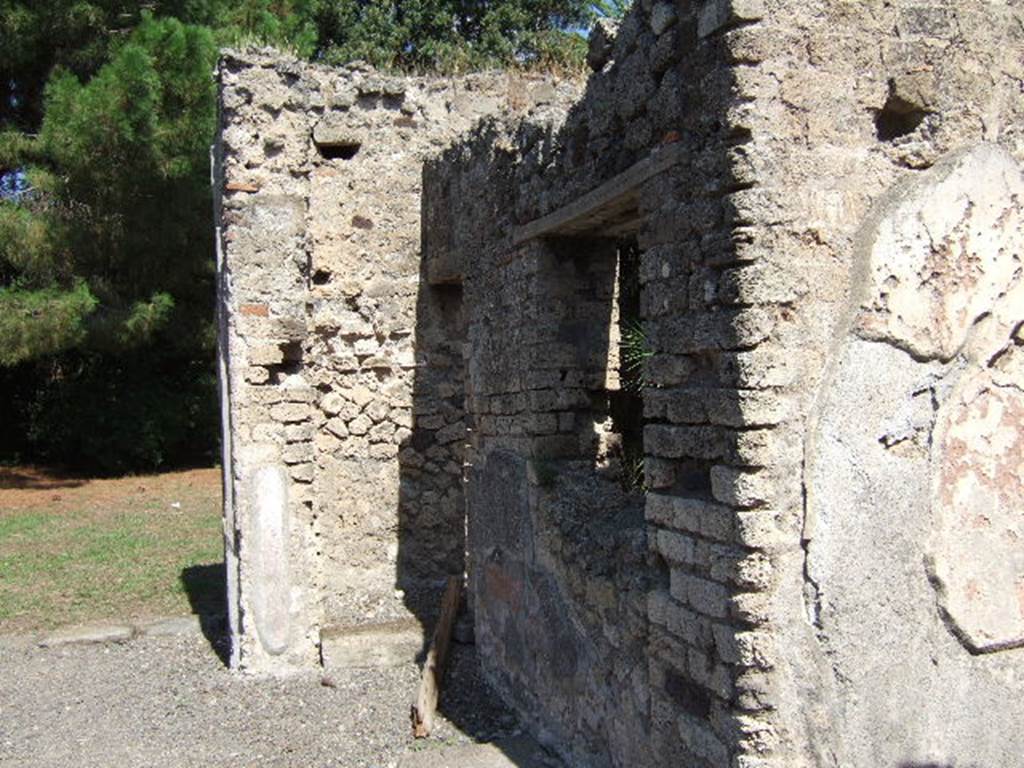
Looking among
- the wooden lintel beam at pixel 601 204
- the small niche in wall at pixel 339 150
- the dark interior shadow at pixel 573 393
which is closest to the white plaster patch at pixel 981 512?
the dark interior shadow at pixel 573 393

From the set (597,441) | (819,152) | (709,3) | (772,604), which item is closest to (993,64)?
(819,152)

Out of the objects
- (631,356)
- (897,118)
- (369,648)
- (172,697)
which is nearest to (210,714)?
(172,697)

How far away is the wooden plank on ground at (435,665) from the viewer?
512 centimetres

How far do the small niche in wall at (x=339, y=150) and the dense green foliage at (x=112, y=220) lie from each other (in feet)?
13.8

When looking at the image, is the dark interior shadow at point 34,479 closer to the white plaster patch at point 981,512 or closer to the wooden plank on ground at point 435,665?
the wooden plank on ground at point 435,665

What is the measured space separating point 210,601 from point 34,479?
879 centimetres

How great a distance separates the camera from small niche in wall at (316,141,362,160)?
259 inches

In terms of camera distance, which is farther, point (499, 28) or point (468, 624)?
point (499, 28)

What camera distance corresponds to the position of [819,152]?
3.07m

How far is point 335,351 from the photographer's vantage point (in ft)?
21.5

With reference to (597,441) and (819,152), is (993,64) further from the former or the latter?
(597,441)

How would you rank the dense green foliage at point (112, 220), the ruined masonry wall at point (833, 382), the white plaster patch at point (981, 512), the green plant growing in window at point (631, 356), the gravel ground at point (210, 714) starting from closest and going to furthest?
the ruined masonry wall at point (833, 382) < the white plaster patch at point (981, 512) < the gravel ground at point (210, 714) < the green plant growing in window at point (631, 356) < the dense green foliage at point (112, 220)

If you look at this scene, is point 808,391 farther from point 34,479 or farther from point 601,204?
point 34,479

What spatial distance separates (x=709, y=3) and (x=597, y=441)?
2279mm
